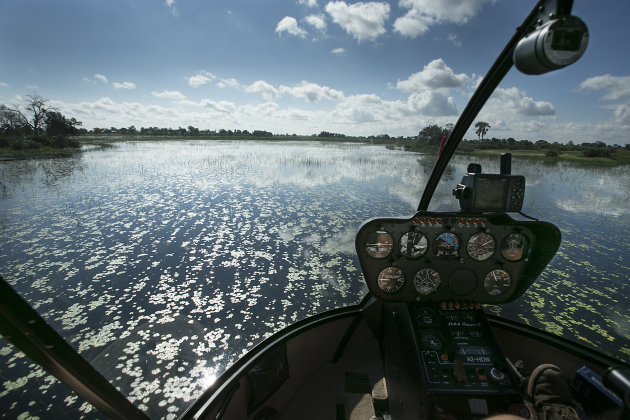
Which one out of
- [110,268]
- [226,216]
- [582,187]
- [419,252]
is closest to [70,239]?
[110,268]

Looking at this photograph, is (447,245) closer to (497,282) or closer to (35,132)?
(497,282)

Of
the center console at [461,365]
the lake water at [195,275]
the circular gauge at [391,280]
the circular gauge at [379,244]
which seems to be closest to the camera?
the center console at [461,365]

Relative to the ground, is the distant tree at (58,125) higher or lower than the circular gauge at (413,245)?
higher

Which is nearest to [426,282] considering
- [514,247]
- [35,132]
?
[514,247]

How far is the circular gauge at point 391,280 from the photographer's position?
2.57m

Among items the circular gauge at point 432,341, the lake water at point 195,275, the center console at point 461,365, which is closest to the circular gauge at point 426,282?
the center console at point 461,365

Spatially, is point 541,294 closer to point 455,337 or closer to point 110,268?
point 455,337

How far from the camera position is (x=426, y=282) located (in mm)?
2631

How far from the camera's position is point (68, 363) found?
934mm

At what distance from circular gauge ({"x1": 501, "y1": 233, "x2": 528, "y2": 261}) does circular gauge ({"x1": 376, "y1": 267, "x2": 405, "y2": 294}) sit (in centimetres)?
94

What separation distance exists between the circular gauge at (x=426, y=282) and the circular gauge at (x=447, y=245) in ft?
0.74

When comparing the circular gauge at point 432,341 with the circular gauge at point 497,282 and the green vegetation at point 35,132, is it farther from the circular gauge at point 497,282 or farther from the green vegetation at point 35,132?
the green vegetation at point 35,132

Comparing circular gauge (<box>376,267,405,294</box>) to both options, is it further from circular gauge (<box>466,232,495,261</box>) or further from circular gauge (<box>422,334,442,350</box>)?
circular gauge (<box>466,232,495,261</box>)

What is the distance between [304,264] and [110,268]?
4033 mm
